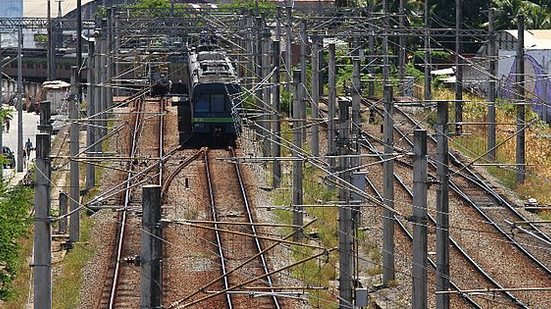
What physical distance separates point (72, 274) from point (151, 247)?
11179mm

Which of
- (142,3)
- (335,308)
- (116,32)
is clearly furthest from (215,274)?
(142,3)

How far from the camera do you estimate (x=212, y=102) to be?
35.1 meters

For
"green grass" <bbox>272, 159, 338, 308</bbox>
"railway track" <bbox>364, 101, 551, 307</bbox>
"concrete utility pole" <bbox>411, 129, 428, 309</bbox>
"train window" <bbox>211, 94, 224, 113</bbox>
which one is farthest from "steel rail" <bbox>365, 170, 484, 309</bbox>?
"train window" <bbox>211, 94, 224, 113</bbox>

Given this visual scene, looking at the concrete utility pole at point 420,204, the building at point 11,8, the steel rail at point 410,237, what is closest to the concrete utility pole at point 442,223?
the concrete utility pole at point 420,204

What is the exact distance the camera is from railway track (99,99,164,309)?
19.4 meters

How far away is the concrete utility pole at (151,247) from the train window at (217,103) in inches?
952

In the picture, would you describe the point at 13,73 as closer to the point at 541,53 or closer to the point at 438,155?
the point at 541,53

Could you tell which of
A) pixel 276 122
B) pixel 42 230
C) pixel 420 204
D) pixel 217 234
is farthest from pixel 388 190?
pixel 276 122

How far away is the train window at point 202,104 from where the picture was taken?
35062 mm

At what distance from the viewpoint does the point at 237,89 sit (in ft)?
113

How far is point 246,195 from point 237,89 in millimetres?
6614

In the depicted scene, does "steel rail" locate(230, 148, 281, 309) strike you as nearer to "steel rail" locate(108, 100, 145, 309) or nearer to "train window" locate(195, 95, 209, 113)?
"train window" locate(195, 95, 209, 113)

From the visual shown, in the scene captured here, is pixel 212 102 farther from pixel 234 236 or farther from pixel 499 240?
pixel 499 240

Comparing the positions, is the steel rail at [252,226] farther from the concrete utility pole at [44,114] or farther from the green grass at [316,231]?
the concrete utility pole at [44,114]
